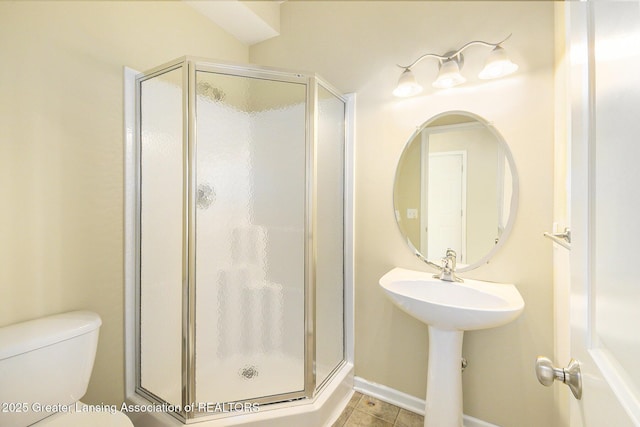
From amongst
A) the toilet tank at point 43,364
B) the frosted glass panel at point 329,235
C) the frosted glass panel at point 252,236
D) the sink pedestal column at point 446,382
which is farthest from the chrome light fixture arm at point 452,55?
the toilet tank at point 43,364

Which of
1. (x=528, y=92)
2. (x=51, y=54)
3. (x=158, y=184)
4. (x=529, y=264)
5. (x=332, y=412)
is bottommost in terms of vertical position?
(x=332, y=412)

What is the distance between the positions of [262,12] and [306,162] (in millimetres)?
1302

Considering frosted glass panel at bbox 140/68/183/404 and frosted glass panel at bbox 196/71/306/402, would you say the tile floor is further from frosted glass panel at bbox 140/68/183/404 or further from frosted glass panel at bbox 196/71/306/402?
frosted glass panel at bbox 140/68/183/404

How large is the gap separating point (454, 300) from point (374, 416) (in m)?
0.86

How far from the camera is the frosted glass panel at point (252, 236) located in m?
1.43

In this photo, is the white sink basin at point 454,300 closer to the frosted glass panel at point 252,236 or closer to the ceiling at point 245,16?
the frosted glass panel at point 252,236

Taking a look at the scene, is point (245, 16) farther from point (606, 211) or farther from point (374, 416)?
point (374, 416)

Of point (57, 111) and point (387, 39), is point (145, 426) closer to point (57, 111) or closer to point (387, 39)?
point (57, 111)

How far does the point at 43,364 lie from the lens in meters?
1.05

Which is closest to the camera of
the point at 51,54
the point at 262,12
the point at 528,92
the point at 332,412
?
the point at 51,54

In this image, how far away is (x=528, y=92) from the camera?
1.38m

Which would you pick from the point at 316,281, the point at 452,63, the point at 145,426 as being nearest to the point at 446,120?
the point at 452,63

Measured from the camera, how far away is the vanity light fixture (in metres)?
1.35

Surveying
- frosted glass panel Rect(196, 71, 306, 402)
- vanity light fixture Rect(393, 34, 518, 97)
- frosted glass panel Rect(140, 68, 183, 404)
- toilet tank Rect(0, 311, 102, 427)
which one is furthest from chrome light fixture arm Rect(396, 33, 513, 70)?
toilet tank Rect(0, 311, 102, 427)
